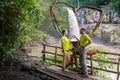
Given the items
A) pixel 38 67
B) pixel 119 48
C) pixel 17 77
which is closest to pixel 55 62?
pixel 38 67

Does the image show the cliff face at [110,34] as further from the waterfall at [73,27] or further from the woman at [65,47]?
the woman at [65,47]

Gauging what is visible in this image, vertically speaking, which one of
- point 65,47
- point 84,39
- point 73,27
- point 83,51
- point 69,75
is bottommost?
point 69,75

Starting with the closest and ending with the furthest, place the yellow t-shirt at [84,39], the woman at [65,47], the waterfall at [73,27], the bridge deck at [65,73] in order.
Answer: the yellow t-shirt at [84,39] < the bridge deck at [65,73] < the woman at [65,47] < the waterfall at [73,27]

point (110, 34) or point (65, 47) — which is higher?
point (110, 34)

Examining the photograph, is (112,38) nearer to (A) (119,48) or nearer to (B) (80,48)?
(A) (119,48)

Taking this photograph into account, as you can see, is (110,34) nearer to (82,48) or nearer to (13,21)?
(13,21)

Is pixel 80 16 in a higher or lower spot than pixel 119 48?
higher

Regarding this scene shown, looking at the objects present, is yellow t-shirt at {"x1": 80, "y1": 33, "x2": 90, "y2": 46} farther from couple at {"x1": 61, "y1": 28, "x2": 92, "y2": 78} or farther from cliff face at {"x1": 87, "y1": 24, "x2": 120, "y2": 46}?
cliff face at {"x1": 87, "y1": 24, "x2": 120, "y2": 46}

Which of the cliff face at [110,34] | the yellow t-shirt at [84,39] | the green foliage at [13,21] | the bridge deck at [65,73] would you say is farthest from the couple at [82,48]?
the cliff face at [110,34]

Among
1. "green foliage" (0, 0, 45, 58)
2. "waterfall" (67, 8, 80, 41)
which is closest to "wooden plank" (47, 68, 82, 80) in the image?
"green foliage" (0, 0, 45, 58)

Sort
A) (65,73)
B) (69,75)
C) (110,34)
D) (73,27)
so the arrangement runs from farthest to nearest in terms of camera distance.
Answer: (110,34) < (73,27) < (65,73) < (69,75)

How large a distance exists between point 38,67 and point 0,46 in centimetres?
155

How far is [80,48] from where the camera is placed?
7875 millimetres

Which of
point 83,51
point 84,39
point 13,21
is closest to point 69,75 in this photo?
point 83,51
